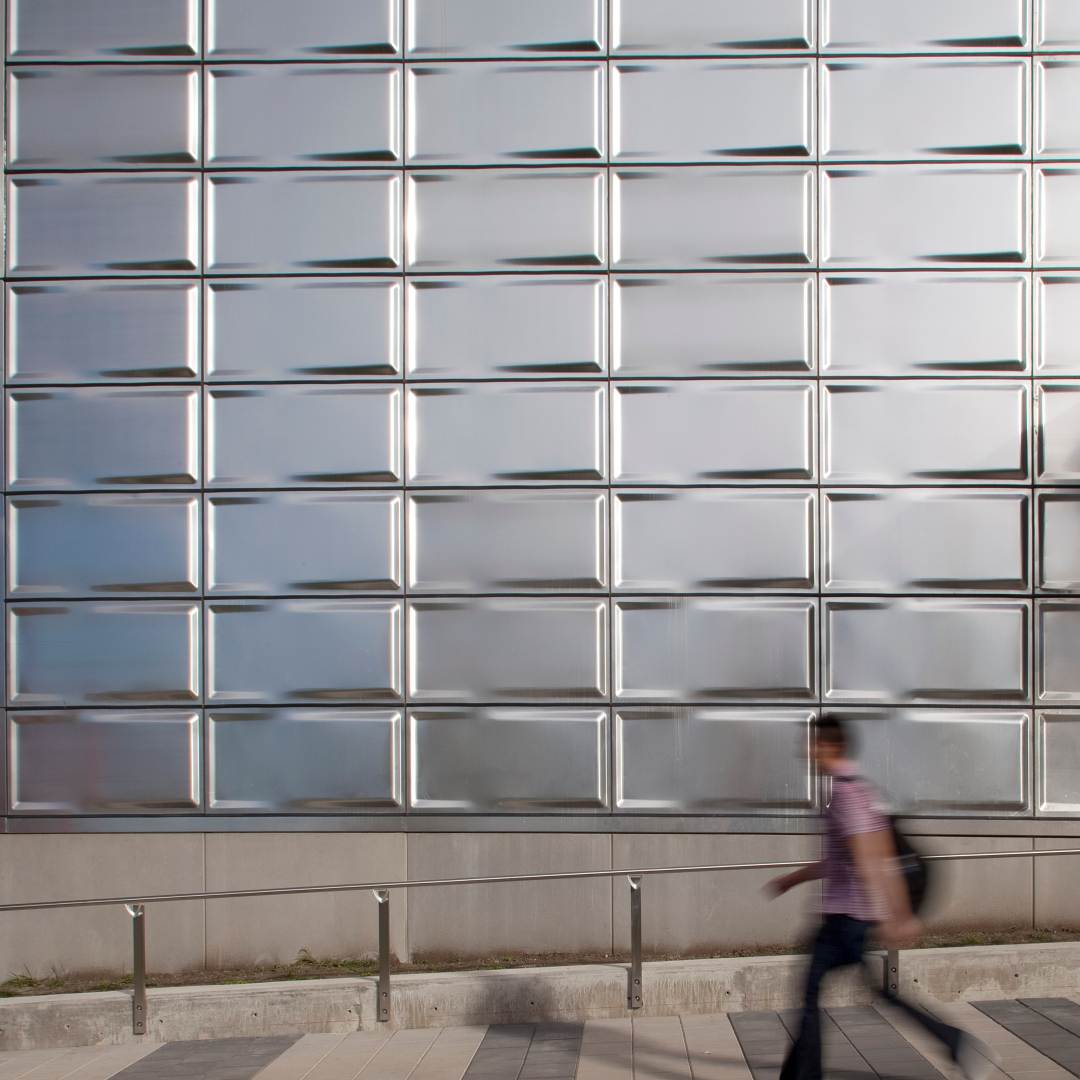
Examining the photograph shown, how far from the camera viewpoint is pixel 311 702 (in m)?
9.06

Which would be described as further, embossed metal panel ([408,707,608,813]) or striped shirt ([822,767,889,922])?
embossed metal panel ([408,707,608,813])

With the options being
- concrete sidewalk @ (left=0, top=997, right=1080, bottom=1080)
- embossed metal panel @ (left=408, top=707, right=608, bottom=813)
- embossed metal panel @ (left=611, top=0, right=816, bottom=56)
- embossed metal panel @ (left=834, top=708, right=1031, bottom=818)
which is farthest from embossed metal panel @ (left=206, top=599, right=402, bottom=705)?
embossed metal panel @ (left=611, top=0, right=816, bottom=56)

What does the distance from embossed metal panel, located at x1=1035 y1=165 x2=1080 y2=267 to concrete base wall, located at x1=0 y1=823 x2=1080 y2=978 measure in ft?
14.8

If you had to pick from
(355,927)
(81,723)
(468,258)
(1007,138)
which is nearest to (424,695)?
(355,927)

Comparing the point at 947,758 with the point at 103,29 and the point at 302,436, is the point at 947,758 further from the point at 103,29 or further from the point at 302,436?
the point at 103,29

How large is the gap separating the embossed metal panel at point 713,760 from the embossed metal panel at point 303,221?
4235 mm

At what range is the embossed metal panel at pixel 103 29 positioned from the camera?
9.16 meters

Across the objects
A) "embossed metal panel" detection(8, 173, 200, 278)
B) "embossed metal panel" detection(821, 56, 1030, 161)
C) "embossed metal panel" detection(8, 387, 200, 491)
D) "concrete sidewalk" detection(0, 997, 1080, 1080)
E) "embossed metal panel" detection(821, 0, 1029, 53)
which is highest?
"embossed metal panel" detection(821, 0, 1029, 53)

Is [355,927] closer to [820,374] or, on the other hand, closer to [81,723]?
[81,723]

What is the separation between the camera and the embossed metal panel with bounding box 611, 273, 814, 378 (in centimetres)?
900

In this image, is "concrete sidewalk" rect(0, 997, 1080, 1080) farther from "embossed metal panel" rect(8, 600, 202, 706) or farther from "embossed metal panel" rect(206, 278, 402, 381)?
"embossed metal panel" rect(206, 278, 402, 381)

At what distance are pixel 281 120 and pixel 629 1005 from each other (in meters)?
7.10

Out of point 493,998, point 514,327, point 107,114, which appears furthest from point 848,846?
point 107,114

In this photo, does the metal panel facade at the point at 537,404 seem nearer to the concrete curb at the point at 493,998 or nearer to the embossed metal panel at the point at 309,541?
the embossed metal panel at the point at 309,541
